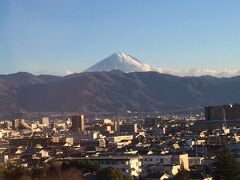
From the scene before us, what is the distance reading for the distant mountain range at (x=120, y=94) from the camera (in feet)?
356

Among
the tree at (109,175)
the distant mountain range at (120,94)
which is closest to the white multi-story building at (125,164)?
the tree at (109,175)

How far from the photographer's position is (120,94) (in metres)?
121

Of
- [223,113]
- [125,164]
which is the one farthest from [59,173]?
[223,113]

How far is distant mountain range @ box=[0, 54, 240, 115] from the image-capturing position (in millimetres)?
108500

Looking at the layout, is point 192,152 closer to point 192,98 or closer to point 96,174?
point 96,174

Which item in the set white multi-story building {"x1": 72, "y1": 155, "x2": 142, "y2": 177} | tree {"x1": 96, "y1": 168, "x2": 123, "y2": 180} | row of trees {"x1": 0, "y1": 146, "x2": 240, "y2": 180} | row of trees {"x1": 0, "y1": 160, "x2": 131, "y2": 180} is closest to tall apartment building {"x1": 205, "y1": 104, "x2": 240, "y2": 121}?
white multi-story building {"x1": 72, "y1": 155, "x2": 142, "y2": 177}

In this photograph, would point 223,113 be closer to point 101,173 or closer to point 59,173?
point 101,173

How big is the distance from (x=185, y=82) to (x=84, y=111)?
3150cm

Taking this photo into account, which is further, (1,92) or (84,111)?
(1,92)

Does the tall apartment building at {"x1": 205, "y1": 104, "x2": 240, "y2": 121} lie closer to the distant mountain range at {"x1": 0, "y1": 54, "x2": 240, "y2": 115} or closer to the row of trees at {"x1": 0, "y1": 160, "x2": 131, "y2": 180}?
the row of trees at {"x1": 0, "y1": 160, "x2": 131, "y2": 180}

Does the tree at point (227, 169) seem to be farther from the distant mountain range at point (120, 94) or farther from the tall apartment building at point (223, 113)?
the distant mountain range at point (120, 94)

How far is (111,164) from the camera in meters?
17.9

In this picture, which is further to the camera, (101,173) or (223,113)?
(223,113)

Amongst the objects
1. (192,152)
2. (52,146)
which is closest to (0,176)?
(192,152)
